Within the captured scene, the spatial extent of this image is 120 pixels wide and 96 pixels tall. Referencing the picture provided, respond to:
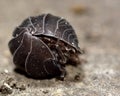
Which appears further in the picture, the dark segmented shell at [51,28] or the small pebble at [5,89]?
the dark segmented shell at [51,28]

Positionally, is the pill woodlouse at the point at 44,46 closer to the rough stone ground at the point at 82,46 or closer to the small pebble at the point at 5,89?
the rough stone ground at the point at 82,46

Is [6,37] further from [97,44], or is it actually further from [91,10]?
[91,10]

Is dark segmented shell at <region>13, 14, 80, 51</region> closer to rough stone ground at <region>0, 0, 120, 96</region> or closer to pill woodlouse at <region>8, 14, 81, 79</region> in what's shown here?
pill woodlouse at <region>8, 14, 81, 79</region>

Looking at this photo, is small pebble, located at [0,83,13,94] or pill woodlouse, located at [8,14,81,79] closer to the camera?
small pebble, located at [0,83,13,94]

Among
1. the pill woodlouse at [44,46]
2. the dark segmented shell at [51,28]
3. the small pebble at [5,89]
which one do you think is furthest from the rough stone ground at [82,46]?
the dark segmented shell at [51,28]

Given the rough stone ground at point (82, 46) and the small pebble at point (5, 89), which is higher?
the rough stone ground at point (82, 46)

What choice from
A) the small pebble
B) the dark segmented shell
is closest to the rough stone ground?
the small pebble

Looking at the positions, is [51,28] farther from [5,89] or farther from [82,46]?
[82,46]
